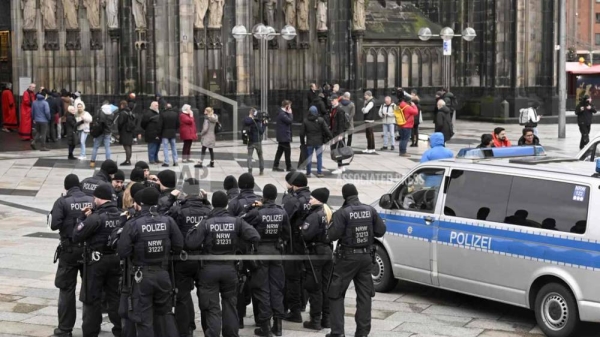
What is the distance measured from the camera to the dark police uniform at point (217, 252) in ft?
32.0

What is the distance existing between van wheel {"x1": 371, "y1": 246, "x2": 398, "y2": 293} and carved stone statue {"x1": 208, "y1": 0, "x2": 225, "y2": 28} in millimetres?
18864

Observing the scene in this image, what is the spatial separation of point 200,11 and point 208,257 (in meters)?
20.7

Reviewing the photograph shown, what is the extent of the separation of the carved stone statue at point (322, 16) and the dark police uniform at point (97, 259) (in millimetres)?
25225

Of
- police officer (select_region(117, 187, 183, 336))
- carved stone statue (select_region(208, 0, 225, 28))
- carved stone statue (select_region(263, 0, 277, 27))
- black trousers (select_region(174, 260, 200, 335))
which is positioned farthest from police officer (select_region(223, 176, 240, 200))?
carved stone statue (select_region(263, 0, 277, 27))

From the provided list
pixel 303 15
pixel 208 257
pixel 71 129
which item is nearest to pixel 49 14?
pixel 303 15

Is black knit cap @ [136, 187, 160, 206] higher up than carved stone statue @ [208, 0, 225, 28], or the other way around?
carved stone statue @ [208, 0, 225, 28]

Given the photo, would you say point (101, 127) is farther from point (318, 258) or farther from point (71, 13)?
point (318, 258)

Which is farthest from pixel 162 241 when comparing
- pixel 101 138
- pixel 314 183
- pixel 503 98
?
pixel 503 98

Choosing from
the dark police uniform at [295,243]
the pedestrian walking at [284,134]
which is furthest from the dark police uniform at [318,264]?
the pedestrian walking at [284,134]

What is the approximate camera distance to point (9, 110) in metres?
32.4

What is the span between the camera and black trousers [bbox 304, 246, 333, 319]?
10.8 meters

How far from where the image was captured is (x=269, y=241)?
10531mm

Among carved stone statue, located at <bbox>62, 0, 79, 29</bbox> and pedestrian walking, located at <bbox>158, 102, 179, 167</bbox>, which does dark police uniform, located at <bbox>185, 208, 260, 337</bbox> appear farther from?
carved stone statue, located at <bbox>62, 0, 79, 29</bbox>

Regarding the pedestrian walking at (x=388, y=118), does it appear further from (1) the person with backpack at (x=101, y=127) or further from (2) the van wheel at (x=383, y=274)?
(2) the van wheel at (x=383, y=274)
